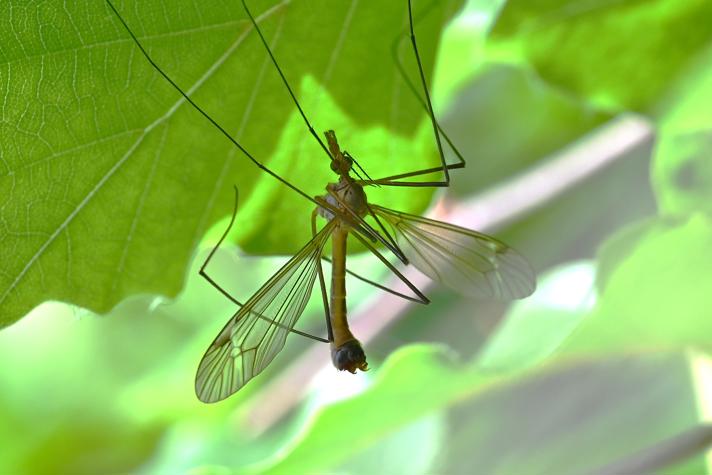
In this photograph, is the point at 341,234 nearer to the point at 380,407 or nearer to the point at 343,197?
the point at 343,197

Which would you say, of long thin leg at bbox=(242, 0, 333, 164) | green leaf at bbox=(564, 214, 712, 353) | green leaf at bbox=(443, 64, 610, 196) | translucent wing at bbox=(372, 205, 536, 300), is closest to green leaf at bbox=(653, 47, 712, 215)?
green leaf at bbox=(564, 214, 712, 353)

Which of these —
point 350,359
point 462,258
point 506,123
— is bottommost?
point 350,359

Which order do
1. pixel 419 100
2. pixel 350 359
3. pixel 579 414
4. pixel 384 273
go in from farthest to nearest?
1. pixel 384 273
2. pixel 579 414
3. pixel 419 100
4. pixel 350 359

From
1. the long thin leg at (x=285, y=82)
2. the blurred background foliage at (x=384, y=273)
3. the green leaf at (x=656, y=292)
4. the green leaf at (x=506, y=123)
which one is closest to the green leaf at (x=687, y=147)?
the blurred background foliage at (x=384, y=273)

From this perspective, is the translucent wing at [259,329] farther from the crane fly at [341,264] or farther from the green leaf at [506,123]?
the green leaf at [506,123]

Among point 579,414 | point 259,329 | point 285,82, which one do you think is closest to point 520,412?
point 579,414

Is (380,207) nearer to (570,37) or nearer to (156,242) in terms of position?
(156,242)

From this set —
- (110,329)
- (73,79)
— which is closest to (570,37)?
(73,79)
